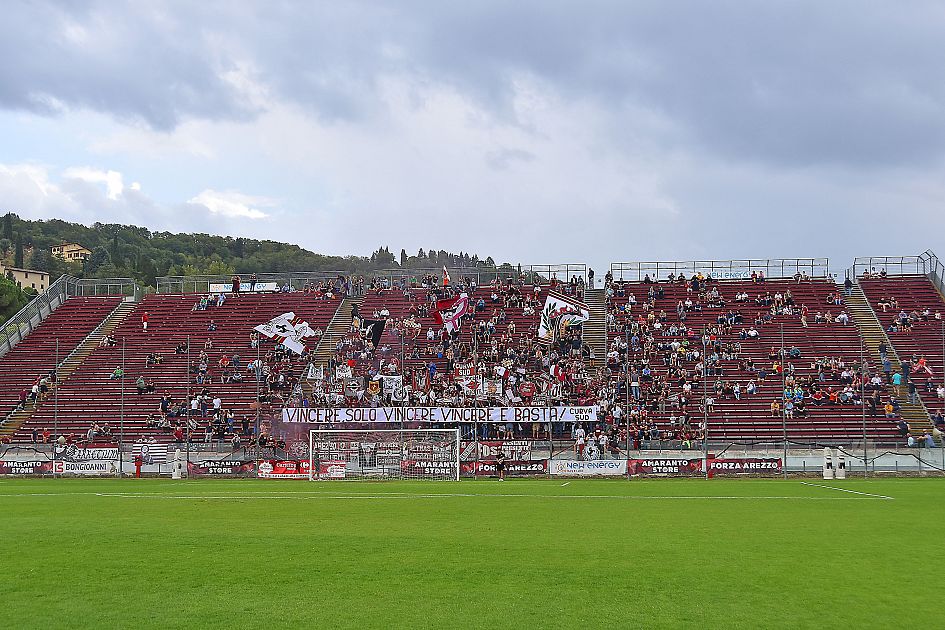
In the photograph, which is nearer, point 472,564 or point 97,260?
point 472,564

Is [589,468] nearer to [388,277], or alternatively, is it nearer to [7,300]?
[388,277]

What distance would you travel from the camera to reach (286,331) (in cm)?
6919

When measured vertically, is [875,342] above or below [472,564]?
above

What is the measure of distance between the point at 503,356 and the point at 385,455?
53.9ft

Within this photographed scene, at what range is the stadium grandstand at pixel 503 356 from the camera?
5694cm

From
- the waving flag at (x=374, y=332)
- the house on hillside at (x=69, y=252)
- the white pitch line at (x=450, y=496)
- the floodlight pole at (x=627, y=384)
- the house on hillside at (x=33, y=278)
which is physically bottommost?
the white pitch line at (x=450, y=496)

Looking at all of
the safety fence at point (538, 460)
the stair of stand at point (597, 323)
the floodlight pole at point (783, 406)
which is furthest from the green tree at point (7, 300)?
the floodlight pole at point (783, 406)

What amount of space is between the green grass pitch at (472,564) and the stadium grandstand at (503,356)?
89.2 feet

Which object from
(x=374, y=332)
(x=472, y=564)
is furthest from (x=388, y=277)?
(x=472, y=564)

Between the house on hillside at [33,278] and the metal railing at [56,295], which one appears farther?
the house on hillside at [33,278]

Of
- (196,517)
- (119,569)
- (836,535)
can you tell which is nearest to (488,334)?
(196,517)

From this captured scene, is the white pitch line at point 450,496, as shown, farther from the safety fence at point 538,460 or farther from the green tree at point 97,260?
the green tree at point 97,260

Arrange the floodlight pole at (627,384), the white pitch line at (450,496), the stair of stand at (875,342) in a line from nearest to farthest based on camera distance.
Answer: the white pitch line at (450,496), the floodlight pole at (627,384), the stair of stand at (875,342)

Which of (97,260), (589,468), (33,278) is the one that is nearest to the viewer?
(589,468)
